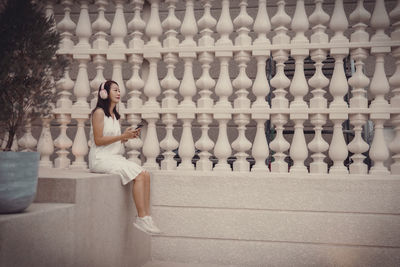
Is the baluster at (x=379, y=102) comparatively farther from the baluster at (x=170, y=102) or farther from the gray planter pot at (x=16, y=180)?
the gray planter pot at (x=16, y=180)

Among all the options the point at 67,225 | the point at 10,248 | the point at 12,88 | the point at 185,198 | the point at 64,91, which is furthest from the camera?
the point at 64,91

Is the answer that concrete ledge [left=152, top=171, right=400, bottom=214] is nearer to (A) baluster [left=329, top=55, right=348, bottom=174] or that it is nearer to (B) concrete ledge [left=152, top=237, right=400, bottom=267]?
(A) baluster [left=329, top=55, right=348, bottom=174]

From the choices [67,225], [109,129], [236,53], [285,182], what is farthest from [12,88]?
[285,182]

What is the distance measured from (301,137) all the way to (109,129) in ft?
5.30

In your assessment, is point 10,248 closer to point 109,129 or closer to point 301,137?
point 109,129

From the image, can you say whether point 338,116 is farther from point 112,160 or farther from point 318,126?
point 112,160

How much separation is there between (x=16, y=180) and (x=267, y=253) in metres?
2.01

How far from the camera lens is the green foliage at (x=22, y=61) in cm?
161

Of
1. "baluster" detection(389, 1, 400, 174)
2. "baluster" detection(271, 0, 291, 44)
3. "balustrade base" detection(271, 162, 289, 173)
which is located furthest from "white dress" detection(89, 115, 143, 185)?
"baluster" detection(389, 1, 400, 174)

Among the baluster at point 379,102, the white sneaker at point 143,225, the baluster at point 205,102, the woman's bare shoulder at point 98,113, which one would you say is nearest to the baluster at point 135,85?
the woman's bare shoulder at point 98,113

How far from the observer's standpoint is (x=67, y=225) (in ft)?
5.85

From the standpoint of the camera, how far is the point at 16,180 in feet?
4.94

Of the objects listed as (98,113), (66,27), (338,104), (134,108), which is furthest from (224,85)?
(66,27)

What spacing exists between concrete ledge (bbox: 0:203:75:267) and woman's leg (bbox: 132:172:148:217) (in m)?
0.75
